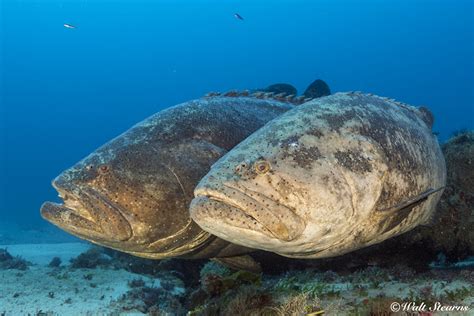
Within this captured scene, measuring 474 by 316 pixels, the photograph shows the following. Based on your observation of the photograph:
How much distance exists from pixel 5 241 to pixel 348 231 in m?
19.9

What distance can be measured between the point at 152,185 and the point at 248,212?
1.54 metres

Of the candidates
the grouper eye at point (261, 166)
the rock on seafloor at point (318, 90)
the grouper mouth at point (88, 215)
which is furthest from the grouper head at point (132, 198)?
the rock on seafloor at point (318, 90)

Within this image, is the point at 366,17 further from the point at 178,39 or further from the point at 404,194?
the point at 404,194

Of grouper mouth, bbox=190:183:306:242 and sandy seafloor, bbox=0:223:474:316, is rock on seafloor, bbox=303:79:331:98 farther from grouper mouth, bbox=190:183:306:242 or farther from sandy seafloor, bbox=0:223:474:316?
grouper mouth, bbox=190:183:306:242

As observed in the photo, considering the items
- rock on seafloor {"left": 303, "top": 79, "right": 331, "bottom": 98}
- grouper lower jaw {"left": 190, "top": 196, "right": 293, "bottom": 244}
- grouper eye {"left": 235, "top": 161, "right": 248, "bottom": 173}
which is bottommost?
grouper lower jaw {"left": 190, "top": 196, "right": 293, "bottom": 244}

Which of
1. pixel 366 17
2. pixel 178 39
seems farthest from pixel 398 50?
pixel 178 39

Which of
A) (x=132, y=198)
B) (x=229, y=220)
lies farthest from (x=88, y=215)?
(x=229, y=220)

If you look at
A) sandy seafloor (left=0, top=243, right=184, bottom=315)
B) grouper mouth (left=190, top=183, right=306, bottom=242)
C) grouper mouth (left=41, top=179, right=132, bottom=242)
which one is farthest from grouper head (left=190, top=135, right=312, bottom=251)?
sandy seafloor (left=0, top=243, right=184, bottom=315)

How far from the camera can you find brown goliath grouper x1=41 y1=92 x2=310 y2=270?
4.37 metres

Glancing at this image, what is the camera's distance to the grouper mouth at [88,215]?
429 cm

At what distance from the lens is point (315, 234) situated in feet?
12.6

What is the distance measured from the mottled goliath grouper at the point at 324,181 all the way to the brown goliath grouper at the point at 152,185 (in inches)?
36.0

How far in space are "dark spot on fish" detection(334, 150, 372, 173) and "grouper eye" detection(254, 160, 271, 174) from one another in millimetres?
820

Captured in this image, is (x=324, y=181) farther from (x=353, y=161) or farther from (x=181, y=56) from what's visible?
(x=181, y=56)
